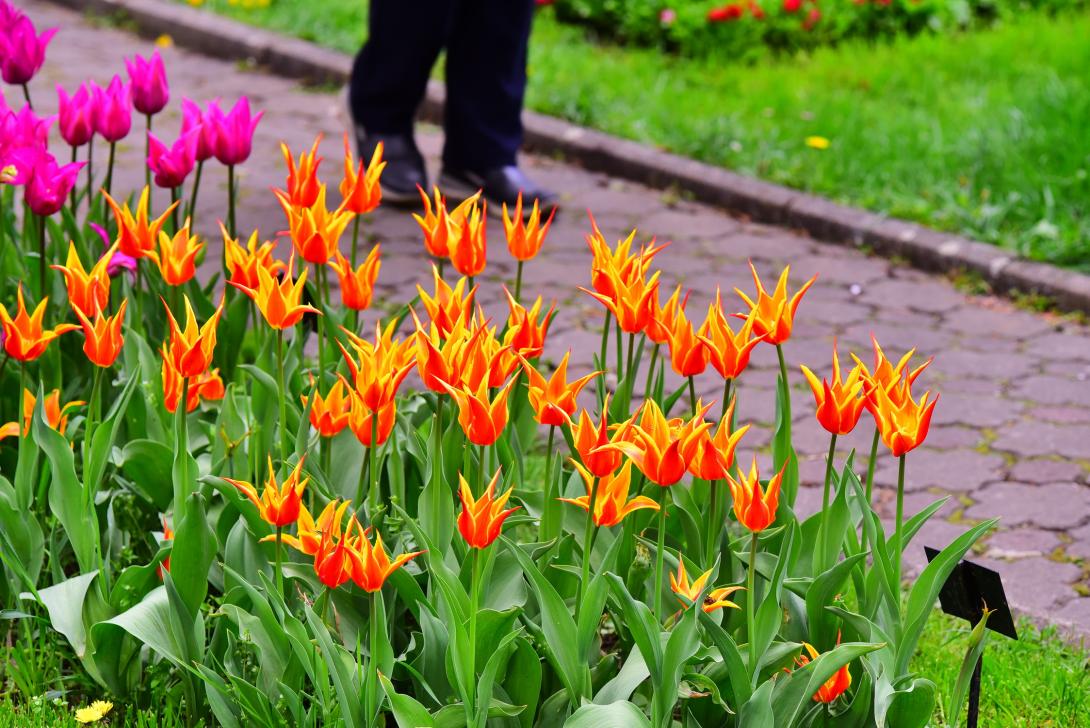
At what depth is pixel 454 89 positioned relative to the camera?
5.71m

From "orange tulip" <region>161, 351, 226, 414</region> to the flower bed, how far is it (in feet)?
17.3

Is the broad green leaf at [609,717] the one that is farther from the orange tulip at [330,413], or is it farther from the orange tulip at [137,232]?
the orange tulip at [137,232]

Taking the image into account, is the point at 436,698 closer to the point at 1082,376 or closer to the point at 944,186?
the point at 1082,376

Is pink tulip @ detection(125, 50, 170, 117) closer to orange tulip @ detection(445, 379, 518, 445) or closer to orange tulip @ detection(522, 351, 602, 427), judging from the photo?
Answer: orange tulip @ detection(522, 351, 602, 427)

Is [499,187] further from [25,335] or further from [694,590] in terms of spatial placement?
[694,590]

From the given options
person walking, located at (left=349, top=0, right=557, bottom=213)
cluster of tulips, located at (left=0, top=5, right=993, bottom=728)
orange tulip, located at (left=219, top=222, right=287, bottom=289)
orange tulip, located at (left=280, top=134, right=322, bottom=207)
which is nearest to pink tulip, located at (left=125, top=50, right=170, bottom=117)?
cluster of tulips, located at (left=0, top=5, right=993, bottom=728)

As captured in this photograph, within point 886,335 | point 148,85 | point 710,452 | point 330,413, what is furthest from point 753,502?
point 886,335

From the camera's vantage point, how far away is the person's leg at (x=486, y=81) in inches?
217

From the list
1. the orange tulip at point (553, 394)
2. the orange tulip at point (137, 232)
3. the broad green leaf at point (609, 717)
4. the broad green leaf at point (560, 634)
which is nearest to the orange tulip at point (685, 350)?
the orange tulip at point (553, 394)

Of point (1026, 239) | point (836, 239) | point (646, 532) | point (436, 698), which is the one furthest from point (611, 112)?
point (436, 698)

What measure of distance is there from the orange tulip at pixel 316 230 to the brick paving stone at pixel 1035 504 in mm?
1853

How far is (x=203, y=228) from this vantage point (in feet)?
17.9

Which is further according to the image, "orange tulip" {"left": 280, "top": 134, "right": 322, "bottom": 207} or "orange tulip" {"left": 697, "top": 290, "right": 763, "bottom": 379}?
"orange tulip" {"left": 280, "top": 134, "right": 322, "bottom": 207}

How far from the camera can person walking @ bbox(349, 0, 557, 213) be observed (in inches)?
216
